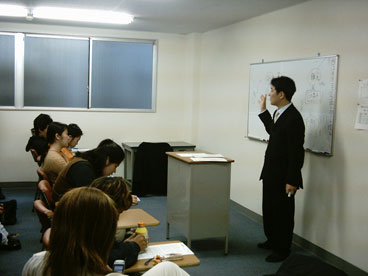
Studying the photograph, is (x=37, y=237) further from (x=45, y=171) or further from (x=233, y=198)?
(x=233, y=198)

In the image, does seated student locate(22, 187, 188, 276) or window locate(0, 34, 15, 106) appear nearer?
seated student locate(22, 187, 188, 276)

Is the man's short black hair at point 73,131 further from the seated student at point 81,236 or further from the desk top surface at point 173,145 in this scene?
the seated student at point 81,236

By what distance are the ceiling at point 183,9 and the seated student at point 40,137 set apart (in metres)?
1.40

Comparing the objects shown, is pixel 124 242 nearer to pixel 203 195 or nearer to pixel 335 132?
Answer: pixel 203 195

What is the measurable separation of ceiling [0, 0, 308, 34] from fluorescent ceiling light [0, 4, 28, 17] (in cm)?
22

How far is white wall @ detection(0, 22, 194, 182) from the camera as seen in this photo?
6.35 m

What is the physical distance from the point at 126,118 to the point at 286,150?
3.61 metres

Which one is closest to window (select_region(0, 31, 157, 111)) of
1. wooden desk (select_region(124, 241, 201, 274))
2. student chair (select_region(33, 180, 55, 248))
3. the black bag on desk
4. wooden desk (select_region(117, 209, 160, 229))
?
the black bag on desk

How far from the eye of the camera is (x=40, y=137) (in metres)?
5.13

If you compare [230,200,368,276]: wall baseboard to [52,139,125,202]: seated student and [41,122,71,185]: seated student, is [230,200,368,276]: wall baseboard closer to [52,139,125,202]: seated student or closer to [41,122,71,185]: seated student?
[52,139,125,202]: seated student

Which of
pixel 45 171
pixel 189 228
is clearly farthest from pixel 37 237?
pixel 189 228

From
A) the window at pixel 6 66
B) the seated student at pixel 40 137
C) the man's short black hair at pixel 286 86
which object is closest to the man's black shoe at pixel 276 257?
the man's short black hair at pixel 286 86

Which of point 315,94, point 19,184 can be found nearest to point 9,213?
point 19,184

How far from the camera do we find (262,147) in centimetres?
502
